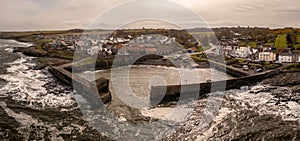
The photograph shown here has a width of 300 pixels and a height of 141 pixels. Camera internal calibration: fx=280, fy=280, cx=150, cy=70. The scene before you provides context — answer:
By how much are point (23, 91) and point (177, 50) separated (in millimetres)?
32824

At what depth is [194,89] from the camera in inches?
771

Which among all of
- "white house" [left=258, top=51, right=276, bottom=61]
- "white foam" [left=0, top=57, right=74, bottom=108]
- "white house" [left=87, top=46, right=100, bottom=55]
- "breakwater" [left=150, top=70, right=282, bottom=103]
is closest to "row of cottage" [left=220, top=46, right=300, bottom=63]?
"white house" [left=258, top=51, right=276, bottom=61]

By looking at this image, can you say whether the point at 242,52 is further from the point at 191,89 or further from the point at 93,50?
the point at 191,89

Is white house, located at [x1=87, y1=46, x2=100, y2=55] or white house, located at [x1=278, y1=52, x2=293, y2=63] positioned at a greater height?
white house, located at [x1=87, y1=46, x2=100, y2=55]

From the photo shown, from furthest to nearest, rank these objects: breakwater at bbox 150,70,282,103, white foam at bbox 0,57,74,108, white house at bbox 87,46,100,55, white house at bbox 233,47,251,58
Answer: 1. white house at bbox 87,46,100,55
2. white house at bbox 233,47,251,58
3. breakwater at bbox 150,70,282,103
4. white foam at bbox 0,57,74,108

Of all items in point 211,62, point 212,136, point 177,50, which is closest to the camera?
point 212,136

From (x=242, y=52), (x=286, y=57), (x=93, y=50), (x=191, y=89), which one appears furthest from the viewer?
(x=93, y=50)

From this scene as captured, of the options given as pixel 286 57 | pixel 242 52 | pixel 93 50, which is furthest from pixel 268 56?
pixel 93 50

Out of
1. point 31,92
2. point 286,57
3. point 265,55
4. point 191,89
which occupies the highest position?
point 265,55

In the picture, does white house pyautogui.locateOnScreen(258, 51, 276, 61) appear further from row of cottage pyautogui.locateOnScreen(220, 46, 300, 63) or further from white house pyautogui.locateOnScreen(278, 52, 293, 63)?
white house pyautogui.locateOnScreen(278, 52, 293, 63)

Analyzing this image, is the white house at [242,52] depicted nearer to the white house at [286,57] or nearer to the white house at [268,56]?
the white house at [268,56]

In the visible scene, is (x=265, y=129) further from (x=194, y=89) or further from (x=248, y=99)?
(x=194, y=89)

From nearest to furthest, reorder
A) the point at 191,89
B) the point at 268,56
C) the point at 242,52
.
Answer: the point at 191,89 < the point at 268,56 < the point at 242,52

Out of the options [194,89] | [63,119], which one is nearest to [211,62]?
[194,89]
